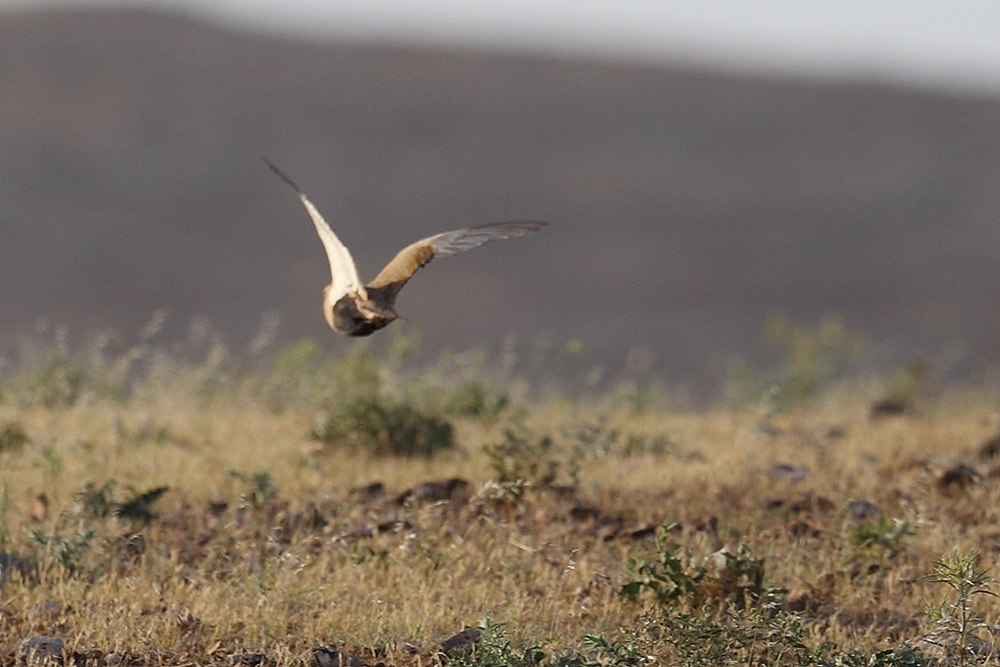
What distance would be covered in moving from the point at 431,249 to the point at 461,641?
53.3 inches

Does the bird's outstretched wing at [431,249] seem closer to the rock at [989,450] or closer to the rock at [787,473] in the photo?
the rock at [787,473]

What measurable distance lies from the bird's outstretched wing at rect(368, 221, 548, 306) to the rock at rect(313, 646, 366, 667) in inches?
48.0

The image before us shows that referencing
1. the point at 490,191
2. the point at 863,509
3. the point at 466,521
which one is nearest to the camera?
the point at 466,521

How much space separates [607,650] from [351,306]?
1407 millimetres

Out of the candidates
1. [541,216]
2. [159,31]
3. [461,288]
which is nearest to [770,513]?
[461,288]

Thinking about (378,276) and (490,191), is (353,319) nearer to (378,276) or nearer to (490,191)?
(378,276)

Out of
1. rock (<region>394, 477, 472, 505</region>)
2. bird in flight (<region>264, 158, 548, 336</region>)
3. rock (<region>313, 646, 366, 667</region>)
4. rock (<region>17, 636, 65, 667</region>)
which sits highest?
bird in flight (<region>264, 158, 548, 336</region>)

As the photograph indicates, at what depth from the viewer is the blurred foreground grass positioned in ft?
16.9

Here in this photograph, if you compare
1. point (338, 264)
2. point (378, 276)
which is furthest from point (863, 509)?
point (338, 264)

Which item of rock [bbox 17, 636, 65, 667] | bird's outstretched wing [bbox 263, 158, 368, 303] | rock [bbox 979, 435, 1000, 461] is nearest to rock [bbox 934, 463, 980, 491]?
rock [bbox 979, 435, 1000, 461]

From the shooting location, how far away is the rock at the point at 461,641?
16.3 ft

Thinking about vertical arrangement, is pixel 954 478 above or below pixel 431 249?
below

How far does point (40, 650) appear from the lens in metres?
4.91

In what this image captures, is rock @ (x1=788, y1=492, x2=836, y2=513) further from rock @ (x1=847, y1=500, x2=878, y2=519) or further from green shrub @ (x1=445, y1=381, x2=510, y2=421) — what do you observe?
green shrub @ (x1=445, y1=381, x2=510, y2=421)
